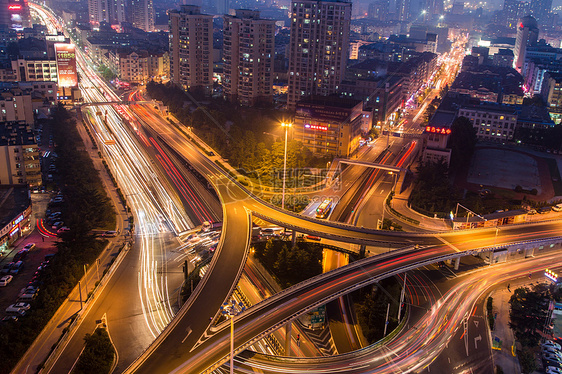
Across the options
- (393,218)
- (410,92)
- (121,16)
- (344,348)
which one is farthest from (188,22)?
(121,16)

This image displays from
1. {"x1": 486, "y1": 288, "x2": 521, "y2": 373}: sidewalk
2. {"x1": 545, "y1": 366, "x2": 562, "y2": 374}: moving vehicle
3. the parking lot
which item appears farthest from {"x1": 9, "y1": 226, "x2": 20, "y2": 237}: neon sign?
{"x1": 545, "y1": 366, "x2": 562, "y2": 374}: moving vehicle

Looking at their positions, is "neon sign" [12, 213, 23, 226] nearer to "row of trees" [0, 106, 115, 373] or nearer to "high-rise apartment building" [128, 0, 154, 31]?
"row of trees" [0, 106, 115, 373]

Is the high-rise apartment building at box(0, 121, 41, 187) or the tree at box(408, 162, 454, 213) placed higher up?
the high-rise apartment building at box(0, 121, 41, 187)

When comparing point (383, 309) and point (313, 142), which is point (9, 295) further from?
point (313, 142)

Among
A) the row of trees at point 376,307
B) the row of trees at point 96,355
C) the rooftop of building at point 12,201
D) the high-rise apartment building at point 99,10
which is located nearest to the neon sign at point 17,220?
the rooftop of building at point 12,201

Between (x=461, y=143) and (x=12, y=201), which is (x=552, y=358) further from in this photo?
(x=12, y=201)

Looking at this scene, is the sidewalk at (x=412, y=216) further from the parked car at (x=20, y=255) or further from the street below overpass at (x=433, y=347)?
the parked car at (x=20, y=255)
